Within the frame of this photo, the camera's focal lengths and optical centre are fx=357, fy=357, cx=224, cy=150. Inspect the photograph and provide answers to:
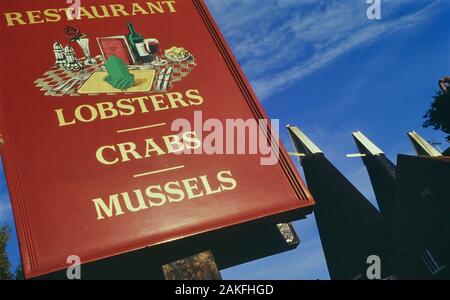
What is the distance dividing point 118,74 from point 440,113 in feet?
74.1

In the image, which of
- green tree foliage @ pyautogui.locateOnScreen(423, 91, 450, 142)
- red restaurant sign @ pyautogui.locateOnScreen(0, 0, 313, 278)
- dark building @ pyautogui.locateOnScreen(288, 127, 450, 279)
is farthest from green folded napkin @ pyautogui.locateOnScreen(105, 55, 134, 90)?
green tree foliage @ pyautogui.locateOnScreen(423, 91, 450, 142)

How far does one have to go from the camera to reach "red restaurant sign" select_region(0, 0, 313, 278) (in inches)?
143

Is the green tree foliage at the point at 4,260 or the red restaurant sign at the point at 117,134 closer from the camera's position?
the red restaurant sign at the point at 117,134

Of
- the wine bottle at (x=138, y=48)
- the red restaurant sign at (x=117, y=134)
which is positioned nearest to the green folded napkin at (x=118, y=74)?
the red restaurant sign at (x=117, y=134)

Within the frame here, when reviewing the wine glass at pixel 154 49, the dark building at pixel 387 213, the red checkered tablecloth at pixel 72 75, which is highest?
the wine glass at pixel 154 49

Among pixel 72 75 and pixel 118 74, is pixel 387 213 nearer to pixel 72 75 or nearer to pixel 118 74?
pixel 118 74

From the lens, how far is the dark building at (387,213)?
47.1 ft

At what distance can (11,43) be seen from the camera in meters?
5.09

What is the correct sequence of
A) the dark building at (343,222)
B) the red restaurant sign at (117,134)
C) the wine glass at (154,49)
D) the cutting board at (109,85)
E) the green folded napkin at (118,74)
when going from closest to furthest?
the red restaurant sign at (117,134) < the cutting board at (109,85) < the green folded napkin at (118,74) < the wine glass at (154,49) < the dark building at (343,222)

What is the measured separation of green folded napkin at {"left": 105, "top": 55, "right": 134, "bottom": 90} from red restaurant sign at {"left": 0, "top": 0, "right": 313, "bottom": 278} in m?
0.02

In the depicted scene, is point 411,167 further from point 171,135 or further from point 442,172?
point 171,135

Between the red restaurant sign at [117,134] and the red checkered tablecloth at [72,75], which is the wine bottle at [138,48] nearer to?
the red restaurant sign at [117,134]

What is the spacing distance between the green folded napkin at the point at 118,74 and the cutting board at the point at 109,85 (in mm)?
57
